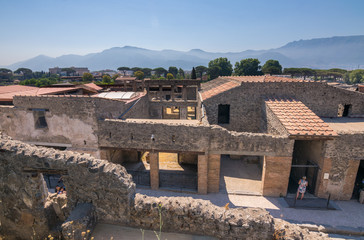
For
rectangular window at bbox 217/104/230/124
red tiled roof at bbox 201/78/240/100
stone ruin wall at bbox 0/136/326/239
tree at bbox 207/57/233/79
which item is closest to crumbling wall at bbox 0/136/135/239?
stone ruin wall at bbox 0/136/326/239

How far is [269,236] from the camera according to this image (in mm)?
5582

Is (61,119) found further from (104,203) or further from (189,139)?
(104,203)

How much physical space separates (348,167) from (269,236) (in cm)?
789

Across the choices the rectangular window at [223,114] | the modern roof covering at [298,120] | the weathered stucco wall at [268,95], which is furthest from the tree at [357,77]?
the rectangular window at [223,114]

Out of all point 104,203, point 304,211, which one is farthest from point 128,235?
point 304,211

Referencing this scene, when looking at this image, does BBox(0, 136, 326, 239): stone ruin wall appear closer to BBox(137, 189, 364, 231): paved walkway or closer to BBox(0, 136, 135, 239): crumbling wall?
BBox(0, 136, 135, 239): crumbling wall

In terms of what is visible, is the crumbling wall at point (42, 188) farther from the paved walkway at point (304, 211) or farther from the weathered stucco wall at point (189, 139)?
the paved walkway at point (304, 211)

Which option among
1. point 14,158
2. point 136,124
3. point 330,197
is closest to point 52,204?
point 14,158

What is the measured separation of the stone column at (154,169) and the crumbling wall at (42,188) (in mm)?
5268

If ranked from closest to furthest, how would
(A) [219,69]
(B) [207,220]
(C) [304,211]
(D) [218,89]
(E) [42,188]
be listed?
1. (B) [207,220]
2. (E) [42,188]
3. (C) [304,211]
4. (D) [218,89]
5. (A) [219,69]

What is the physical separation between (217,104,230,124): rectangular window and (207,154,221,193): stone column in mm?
5228

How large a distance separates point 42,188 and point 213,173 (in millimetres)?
7985

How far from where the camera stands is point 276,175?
11000 mm

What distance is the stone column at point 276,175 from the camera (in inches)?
425
